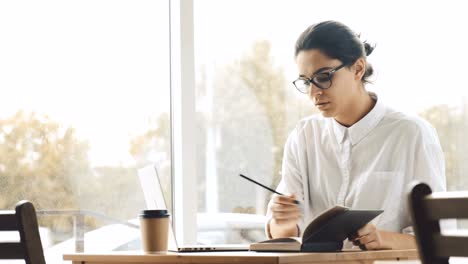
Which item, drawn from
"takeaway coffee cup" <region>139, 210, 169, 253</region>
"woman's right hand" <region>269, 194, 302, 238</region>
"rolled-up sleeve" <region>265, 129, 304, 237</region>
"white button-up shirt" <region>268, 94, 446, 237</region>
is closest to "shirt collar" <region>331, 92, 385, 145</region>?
"white button-up shirt" <region>268, 94, 446, 237</region>

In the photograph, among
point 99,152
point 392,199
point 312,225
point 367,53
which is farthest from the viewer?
point 99,152

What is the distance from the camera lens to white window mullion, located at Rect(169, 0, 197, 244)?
3508 mm

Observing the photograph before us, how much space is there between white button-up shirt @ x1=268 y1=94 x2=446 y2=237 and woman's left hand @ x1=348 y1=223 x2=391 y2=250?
38 centimetres

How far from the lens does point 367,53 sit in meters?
3.01

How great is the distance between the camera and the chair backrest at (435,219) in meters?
1.26

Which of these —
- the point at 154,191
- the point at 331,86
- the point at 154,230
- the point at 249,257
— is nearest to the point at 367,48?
the point at 331,86

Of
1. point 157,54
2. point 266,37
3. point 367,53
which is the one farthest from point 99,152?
point 367,53

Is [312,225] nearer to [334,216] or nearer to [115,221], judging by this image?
[334,216]

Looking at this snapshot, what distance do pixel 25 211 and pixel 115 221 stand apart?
1573mm

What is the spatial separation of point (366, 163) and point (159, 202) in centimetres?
77

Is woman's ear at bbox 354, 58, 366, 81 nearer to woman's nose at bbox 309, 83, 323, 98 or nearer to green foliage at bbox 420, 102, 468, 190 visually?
woman's nose at bbox 309, 83, 323, 98

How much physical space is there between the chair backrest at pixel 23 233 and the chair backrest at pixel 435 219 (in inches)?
35.3

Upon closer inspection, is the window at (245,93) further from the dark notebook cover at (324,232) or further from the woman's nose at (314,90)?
the dark notebook cover at (324,232)

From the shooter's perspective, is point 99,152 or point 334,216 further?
point 99,152
